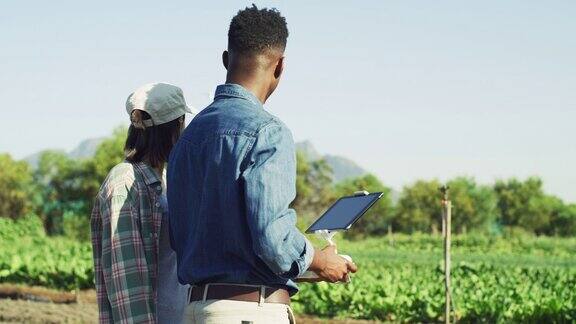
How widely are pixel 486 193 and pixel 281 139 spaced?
6407cm

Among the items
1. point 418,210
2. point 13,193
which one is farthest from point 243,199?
point 418,210

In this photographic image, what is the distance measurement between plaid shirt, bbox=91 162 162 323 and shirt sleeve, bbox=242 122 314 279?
0.67m

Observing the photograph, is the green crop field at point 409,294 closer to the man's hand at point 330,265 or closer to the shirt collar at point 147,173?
the shirt collar at point 147,173

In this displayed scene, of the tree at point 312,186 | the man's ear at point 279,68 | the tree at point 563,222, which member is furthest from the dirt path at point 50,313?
the tree at point 563,222

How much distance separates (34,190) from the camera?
53.6 metres

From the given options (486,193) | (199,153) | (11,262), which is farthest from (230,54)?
(486,193)

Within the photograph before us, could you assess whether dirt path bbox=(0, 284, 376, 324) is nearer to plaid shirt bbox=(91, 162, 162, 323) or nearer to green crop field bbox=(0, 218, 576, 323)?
green crop field bbox=(0, 218, 576, 323)

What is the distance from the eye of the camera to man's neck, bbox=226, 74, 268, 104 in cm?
280

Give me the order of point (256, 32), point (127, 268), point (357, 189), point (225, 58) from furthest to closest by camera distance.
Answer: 1. point (357, 189)
2. point (127, 268)
3. point (225, 58)
4. point (256, 32)

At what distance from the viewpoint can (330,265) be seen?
2766 mm

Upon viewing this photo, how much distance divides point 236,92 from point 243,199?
34cm

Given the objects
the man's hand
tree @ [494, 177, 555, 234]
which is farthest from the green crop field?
tree @ [494, 177, 555, 234]

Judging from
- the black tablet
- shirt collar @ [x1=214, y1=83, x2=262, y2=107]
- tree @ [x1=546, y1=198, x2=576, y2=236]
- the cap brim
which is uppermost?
shirt collar @ [x1=214, y1=83, x2=262, y2=107]

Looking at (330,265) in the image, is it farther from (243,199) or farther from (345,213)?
(243,199)
